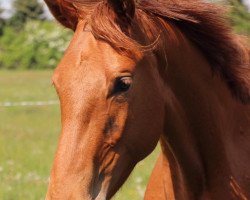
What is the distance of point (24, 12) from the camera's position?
56812 millimetres

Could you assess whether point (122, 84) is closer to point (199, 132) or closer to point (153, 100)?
point (153, 100)

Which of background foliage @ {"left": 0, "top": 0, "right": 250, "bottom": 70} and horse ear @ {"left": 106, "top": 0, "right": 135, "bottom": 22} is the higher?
horse ear @ {"left": 106, "top": 0, "right": 135, "bottom": 22}

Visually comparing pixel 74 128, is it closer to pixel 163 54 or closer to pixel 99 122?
pixel 99 122

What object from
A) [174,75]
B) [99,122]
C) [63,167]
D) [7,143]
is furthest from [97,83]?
[7,143]

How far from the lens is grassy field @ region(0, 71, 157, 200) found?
6.43 m

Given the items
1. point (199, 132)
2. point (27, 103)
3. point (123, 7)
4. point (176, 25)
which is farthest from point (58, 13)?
point (27, 103)

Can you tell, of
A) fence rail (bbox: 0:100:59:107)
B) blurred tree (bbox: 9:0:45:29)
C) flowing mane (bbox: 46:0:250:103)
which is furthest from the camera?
blurred tree (bbox: 9:0:45:29)

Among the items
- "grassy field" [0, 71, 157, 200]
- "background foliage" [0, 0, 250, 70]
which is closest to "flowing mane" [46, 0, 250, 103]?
"grassy field" [0, 71, 157, 200]

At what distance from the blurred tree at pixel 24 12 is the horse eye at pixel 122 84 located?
46304 mm

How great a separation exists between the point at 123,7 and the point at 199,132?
0.80 m

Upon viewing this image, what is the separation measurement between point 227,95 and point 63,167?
3.81 feet

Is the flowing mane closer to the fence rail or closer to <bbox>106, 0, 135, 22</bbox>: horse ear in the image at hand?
<bbox>106, 0, 135, 22</bbox>: horse ear

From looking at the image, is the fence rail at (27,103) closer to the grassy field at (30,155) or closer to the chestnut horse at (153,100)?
the grassy field at (30,155)

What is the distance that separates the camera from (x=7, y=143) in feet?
35.3
